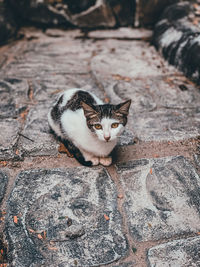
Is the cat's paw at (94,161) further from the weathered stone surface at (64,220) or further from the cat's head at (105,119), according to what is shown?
the cat's head at (105,119)

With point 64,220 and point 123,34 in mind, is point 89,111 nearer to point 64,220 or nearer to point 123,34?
point 64,220

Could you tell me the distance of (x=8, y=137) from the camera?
2.83m

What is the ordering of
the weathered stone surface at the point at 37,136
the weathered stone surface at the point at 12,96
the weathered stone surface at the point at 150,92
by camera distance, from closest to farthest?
the weathered stone surface at the point at 37,136, the weathered stone surface at the point at 150,92, the weathered stone surface at the point at 12,96

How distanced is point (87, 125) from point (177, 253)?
119 cm

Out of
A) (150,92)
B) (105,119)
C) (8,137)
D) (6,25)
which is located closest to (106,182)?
(105,119)

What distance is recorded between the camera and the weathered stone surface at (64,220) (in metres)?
1.79

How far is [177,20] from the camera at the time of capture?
503cm

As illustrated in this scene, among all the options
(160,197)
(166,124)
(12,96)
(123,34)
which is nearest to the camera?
(160,197)

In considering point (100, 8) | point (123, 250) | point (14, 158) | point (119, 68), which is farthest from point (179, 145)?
point (100, 8)

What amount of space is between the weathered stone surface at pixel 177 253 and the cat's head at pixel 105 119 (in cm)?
88

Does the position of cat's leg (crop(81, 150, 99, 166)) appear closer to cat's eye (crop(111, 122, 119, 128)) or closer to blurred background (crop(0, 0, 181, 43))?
cat's eye (crop(111, 122, 119, 128))

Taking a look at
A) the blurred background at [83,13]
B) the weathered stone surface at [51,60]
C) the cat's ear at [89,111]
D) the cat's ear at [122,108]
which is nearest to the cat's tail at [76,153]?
the cat's ear at [89,111]

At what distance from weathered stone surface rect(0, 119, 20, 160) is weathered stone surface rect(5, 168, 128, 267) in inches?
13.2

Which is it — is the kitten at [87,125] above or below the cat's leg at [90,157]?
above
